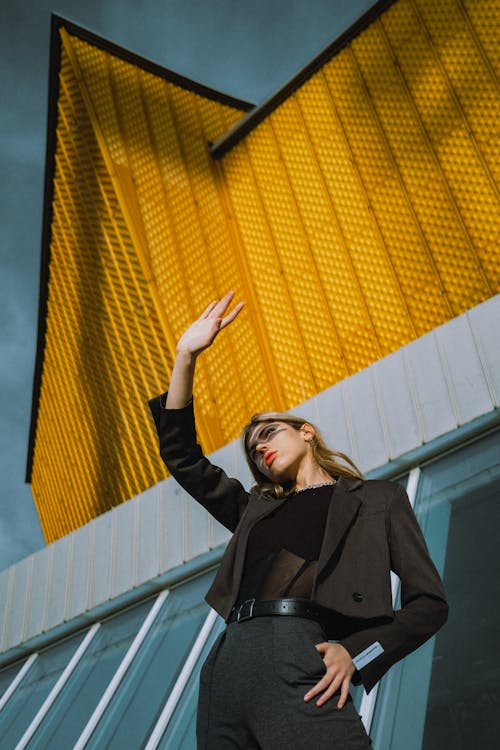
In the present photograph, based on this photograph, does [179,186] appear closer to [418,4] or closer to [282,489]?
[418,4]

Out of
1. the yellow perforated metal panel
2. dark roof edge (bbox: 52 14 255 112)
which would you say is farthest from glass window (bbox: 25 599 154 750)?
dark roof edge (bbox: 52 14 255 112)

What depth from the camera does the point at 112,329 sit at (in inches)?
348

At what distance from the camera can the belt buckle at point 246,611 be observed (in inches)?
54.4

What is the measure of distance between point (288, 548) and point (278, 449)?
0.98 feet

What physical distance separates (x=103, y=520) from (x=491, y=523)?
12.6ft

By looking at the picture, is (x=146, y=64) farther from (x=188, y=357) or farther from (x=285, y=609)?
(x=285, y=609)

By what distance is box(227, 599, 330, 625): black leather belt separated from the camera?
1351 mm

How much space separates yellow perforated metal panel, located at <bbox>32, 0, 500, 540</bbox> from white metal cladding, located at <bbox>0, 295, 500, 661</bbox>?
1500mm

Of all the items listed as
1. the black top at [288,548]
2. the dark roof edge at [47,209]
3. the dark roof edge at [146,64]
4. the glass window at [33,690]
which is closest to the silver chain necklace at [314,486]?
the black top at [288,548]

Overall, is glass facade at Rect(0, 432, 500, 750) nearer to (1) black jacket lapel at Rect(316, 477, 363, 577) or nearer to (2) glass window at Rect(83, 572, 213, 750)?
(2) glass window at Rect(83, 572, 213, 750)

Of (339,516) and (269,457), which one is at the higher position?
(269,457)

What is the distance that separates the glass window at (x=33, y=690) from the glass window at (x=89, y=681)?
25 cm

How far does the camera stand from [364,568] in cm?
140

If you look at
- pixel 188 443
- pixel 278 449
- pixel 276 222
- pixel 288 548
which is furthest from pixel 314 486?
pixel 276 222
